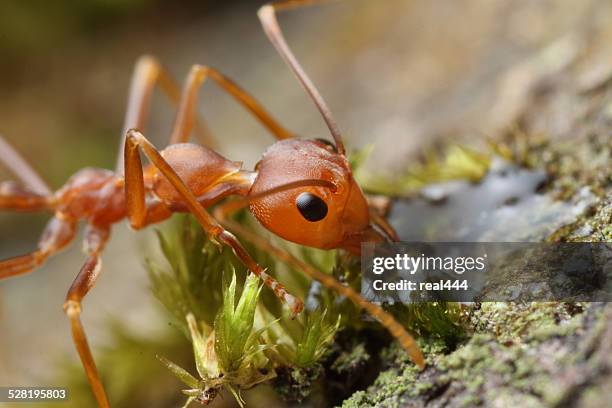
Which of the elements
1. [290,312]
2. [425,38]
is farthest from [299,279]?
[425,38]

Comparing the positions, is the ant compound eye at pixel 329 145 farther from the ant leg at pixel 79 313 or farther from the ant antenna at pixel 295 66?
the ant leg at pixel 79 313

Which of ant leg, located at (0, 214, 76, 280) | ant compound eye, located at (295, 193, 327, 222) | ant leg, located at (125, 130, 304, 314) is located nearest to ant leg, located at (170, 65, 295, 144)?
ant leg, located at (125, 130, 304, 314)

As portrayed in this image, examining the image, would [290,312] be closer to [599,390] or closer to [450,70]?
[599,390]

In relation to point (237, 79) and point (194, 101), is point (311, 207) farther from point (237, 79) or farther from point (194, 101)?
point (237, 79)

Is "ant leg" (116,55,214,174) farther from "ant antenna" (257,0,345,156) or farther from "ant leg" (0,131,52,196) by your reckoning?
"ant antenna" (257,0,345,156)

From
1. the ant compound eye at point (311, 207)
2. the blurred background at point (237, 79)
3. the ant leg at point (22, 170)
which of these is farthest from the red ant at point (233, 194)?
the blurred background at point (237, 79)
